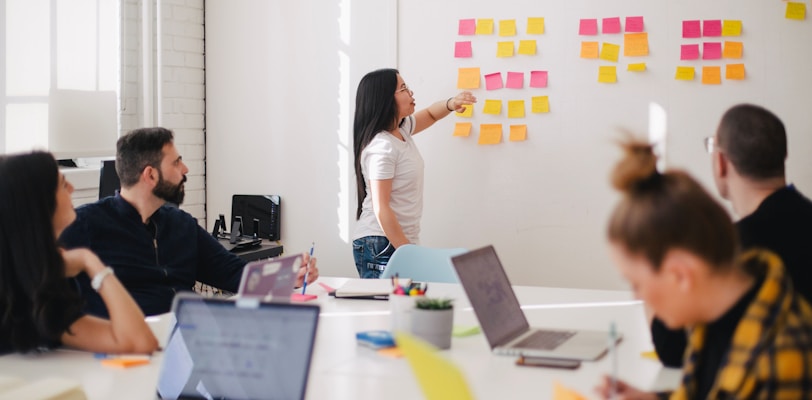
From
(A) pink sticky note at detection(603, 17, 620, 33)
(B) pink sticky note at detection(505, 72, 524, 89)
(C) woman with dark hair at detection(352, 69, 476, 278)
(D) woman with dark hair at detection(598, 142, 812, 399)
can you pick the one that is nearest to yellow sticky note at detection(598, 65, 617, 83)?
(A) pink sticky note at detection(603, 17, 620, 33)

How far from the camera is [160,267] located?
2951mm

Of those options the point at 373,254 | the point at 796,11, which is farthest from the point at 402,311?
the point at 796,11

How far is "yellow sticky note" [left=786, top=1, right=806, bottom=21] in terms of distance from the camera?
3.92 meters

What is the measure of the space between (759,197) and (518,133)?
2320 millimetres

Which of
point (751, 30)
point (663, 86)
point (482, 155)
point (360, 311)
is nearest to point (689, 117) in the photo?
point (663, 86)

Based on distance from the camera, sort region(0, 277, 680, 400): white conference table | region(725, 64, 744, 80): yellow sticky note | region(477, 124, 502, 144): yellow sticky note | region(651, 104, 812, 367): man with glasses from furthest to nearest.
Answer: region(477, 124, 502, 144): yellow sticky note
region(725, 64, 744, 80): yellow sticky note
region(651, 104, 812, 367): man with glasses
region(0, 277, 680, 400): white conference table

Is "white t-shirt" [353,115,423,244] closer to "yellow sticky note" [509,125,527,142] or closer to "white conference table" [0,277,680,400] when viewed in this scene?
"yellow sticky note" [509,125,527,142]

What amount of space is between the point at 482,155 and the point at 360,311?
2.00m

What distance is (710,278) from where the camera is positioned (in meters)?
1.25

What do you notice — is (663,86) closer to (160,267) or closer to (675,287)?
(160,267)

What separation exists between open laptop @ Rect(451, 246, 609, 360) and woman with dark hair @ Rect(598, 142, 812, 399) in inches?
31.6

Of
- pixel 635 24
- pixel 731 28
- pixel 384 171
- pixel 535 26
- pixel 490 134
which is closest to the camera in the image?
pixel 384 171

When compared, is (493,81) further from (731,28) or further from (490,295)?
(490,295)

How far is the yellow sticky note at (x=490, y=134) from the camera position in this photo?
441 centimetres
